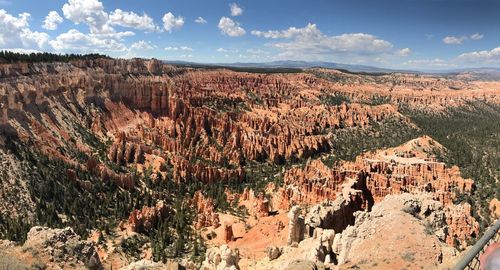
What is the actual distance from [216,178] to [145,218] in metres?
20.5

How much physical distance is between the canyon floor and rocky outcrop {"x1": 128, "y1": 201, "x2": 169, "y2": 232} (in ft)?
0.67

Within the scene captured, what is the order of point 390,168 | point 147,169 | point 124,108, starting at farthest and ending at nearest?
point 124,108 < point 147,169 < point 390,168

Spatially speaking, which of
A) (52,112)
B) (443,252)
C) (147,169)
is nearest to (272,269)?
(443,252)

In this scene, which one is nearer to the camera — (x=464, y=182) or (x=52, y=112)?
(x=464, y=182)

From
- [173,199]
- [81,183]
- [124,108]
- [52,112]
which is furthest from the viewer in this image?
[124,108]

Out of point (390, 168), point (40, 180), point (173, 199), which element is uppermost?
point (390, 168)

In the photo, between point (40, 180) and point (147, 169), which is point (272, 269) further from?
point (147, 169)

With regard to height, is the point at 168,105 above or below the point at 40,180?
above

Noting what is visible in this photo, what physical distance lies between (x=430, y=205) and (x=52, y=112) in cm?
6269

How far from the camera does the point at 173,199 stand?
A: 56188 mm

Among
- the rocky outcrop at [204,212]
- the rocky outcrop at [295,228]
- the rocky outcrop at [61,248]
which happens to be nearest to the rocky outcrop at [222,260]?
the rocky outcrop at [295,228]

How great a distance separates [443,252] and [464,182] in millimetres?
32818

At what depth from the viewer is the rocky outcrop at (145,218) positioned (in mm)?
43344

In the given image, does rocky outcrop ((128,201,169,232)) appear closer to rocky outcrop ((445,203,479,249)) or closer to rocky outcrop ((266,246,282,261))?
rocky outcrop ((266,246,282,261))
